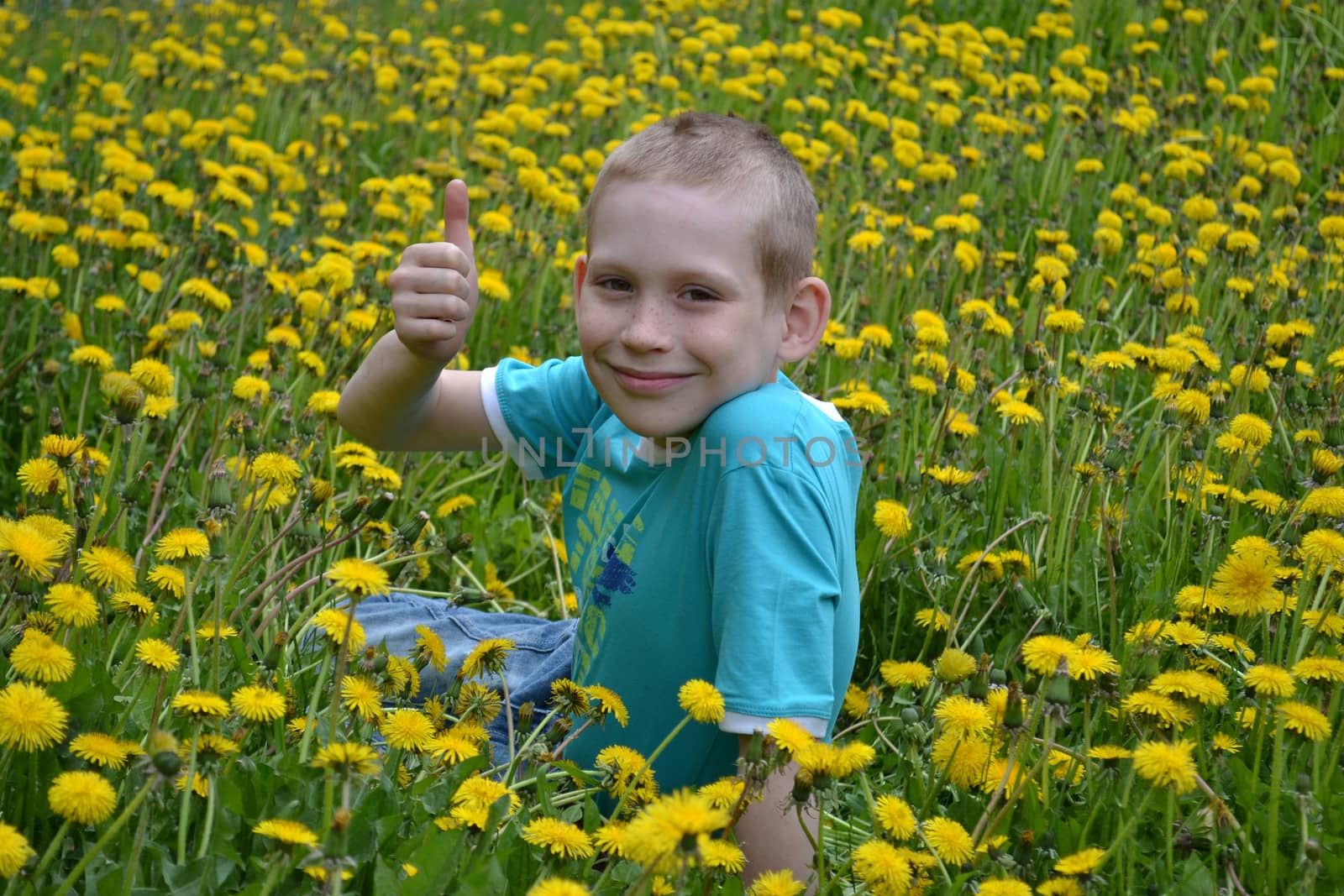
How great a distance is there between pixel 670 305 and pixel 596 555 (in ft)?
1.36

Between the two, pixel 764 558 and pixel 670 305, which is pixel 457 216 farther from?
pixel 764 558

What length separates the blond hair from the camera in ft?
6.03

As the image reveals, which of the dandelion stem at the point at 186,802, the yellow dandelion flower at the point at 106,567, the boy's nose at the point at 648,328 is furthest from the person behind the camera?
the boy's nose at the point at 648,328

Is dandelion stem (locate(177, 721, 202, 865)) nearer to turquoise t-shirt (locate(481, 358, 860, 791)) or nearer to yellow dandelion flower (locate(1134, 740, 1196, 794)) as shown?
turquoise t-shirt (locate(481, 358, 860, 791))

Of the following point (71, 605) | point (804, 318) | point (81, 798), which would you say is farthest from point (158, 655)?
point (804, 318)

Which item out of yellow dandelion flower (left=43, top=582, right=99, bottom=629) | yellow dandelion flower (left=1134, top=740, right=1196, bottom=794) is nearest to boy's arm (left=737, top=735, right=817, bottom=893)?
yellow dandelion flower (left=1134, top=740, right=1196, bottom=794)

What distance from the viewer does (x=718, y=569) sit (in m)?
1.76

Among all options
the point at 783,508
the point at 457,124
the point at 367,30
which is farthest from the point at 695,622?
the point at 367,30

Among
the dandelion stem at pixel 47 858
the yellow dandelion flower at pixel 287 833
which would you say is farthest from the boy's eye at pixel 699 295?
the dandelion stem at pixel 47 858

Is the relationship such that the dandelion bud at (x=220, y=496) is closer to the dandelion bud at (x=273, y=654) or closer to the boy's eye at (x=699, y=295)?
the dandelion bud at (x=273, y=654)

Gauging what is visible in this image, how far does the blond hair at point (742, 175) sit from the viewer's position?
1839mm

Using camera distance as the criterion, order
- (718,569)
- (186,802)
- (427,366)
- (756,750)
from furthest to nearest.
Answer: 1. (427,366)
2. (718,569)
3. (756,750)
4. (186,802)

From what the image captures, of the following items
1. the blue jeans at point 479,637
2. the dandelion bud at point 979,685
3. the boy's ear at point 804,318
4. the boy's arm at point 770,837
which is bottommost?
the blue jeans at point 479,637

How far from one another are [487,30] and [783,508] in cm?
583
